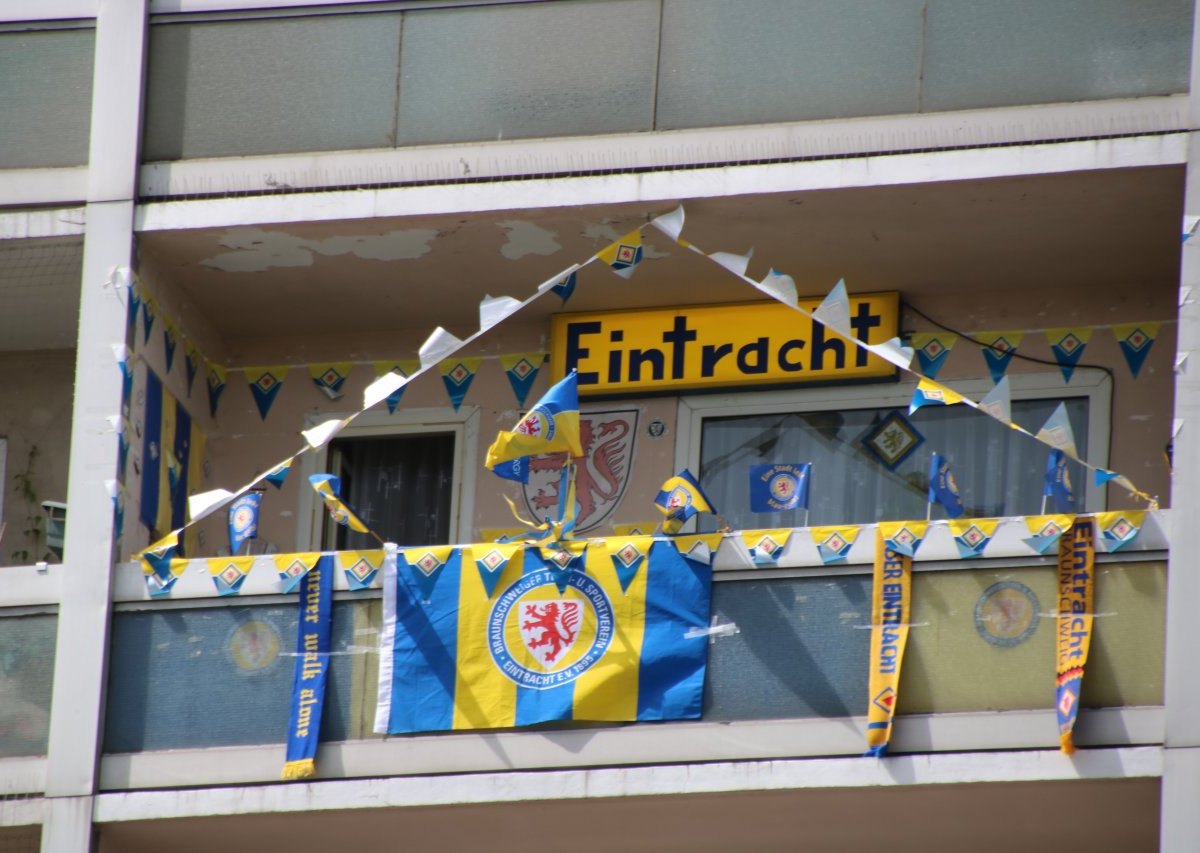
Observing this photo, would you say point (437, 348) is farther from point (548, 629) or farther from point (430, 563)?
point (548, 629)

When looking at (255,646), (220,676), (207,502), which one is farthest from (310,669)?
(207,502)

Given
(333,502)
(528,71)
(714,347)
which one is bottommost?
(333,502)

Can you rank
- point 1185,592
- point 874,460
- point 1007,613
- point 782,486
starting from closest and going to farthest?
point 1185,592 < point 1007,613 < point 782,486 < point 874,460

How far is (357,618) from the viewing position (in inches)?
549

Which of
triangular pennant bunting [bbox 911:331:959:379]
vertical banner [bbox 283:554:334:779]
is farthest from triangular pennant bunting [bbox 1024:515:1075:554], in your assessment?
vertical banner [bbox 283:554:334:779]

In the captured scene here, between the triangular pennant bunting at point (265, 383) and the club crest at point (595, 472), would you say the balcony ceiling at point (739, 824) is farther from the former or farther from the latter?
the triangular pennant bunting at point (265, 383)

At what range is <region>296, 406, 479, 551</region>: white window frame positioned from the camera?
1577 cm

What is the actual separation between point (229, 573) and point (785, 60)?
157 inches

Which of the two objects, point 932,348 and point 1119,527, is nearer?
point 1119,527

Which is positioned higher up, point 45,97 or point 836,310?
point 45,97

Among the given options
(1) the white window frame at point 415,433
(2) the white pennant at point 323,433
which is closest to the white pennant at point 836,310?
(2) the white pennant at point 323,433

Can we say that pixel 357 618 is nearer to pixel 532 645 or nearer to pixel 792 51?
Result: pixel 532 645

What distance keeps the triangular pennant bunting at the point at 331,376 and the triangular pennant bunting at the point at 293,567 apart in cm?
232

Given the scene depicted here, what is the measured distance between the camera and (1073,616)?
1296 cm
